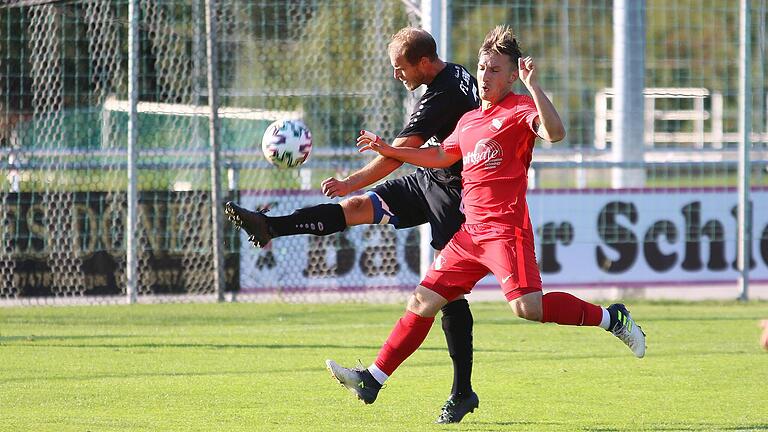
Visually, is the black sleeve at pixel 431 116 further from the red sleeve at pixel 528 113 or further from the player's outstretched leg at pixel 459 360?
the player's outstretched leg at pixel 459 360

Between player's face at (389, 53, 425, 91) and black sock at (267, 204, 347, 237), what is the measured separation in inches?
31.6

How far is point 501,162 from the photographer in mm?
6684

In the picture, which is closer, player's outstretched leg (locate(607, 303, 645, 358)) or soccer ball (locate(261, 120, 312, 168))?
player's outstretched leg (locate(607, 303, 645, 358))

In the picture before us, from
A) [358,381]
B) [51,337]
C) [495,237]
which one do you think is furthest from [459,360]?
[51,337]

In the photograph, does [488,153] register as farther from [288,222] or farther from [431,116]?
[288,222]

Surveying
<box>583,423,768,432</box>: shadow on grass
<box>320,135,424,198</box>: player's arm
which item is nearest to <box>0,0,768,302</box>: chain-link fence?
<box>320,135,424,198</box>: player's arm

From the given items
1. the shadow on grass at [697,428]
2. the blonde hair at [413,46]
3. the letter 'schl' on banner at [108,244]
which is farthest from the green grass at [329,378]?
the blonde hair at [413,46]

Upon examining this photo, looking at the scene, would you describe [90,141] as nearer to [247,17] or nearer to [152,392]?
[247,17]

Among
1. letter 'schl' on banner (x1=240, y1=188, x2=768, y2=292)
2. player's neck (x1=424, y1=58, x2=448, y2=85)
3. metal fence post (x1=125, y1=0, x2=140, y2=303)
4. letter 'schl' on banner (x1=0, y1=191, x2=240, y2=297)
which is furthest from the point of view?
letter 'schl' on banner (x1=240, y1=188, x2=768, y2=292)

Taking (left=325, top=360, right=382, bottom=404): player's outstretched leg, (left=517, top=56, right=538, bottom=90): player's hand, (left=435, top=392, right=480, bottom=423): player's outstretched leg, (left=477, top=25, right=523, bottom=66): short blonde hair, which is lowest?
(left=435, top=392, right=480, bottom=423): player's outstretched leg

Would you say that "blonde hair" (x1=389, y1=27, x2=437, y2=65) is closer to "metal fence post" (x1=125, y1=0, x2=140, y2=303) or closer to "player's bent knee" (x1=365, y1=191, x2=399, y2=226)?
"player's bent knee" (x1=365, y1=191, x2=399, y2=226)

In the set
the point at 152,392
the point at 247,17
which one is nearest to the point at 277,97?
the point at 247,17

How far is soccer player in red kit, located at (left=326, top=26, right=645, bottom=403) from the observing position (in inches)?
260

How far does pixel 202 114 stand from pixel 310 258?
7.25ft
